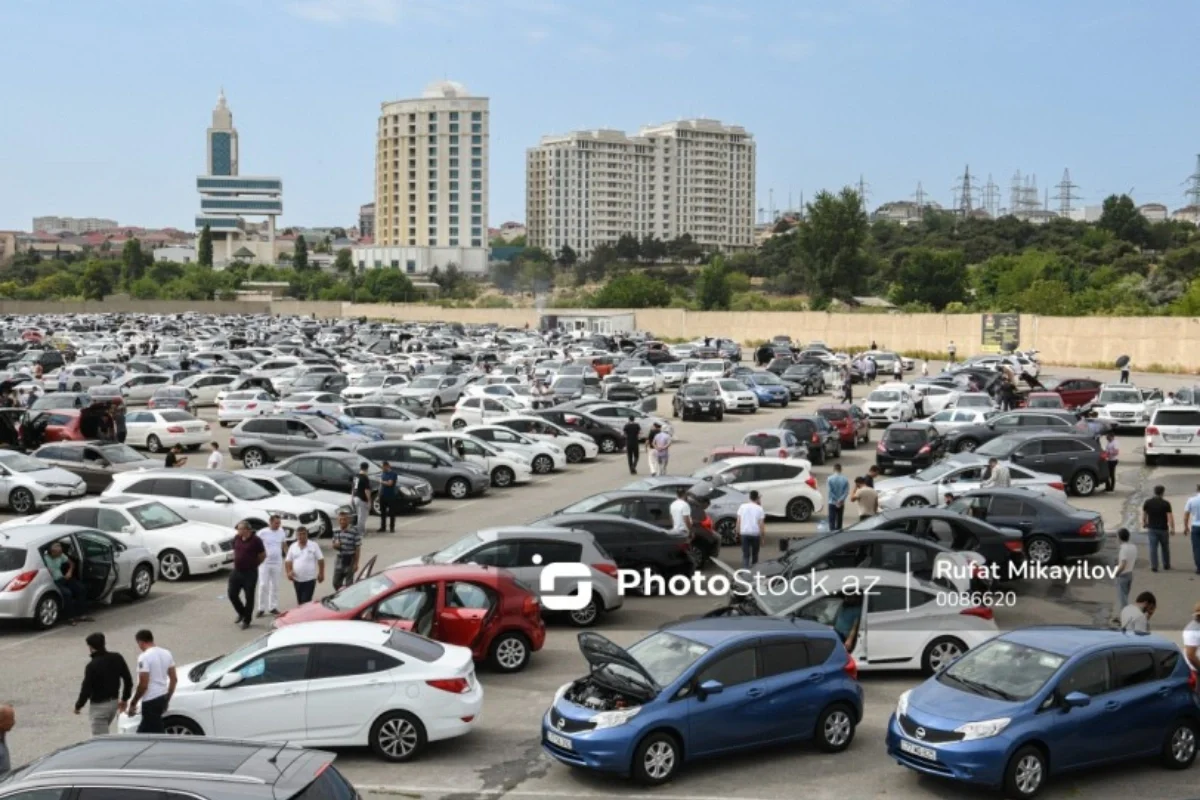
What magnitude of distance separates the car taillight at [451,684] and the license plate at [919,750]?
392cm

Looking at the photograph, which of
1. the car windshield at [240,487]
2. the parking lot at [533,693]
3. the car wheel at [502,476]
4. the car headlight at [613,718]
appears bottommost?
the parking lot at [533,693]

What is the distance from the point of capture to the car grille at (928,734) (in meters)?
11.4

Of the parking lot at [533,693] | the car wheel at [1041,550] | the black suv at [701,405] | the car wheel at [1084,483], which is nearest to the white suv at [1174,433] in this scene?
the car wheel at [1084,483]

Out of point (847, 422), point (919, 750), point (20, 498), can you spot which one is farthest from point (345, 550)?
point (847, 422)

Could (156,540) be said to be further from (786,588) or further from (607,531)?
(786,588)

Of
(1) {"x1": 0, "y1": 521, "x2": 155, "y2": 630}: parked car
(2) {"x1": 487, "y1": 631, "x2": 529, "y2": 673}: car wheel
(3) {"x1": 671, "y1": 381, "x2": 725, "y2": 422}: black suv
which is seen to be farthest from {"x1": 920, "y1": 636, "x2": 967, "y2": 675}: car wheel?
(3) {"x1": 671, "y1": 381, "x2": 725, "y2": 422}: black suv

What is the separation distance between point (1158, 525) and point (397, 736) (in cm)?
1338

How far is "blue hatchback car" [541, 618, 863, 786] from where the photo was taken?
11.5 meters

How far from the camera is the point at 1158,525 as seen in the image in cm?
2075

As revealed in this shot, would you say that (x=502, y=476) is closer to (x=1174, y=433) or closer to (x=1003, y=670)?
(x=1174, y=433)

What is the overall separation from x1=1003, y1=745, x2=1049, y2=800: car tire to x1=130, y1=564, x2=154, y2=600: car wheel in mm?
12768

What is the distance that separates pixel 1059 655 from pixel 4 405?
111 feet

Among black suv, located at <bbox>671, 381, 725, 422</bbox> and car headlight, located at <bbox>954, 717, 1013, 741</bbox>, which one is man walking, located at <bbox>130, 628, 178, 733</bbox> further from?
black suv, located at <bbox>671, 381, 725, 422</bbox>

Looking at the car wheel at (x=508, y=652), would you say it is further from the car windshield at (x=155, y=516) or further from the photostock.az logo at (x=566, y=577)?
the car windshield at (x=155, y=516)
